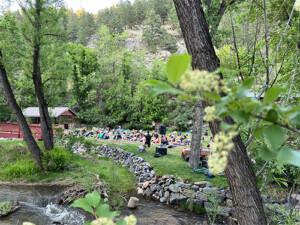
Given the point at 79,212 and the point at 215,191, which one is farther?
the point at 215,191

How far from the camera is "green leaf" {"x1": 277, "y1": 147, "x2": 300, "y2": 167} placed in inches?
15.6

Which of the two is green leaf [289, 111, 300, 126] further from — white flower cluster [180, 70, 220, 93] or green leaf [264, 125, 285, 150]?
white flower cluster [180, 70, 220, 93]

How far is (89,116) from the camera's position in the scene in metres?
20.3

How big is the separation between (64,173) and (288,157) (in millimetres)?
7974

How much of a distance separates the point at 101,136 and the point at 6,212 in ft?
31.4

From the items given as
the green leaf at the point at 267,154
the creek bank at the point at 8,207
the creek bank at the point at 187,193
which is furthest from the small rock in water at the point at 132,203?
the green leaf at the point at 267,154

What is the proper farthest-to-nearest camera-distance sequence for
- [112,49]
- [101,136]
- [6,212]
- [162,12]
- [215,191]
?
1. [162,12]
2. [112,49]
3. [101,136]
4. [215,191]
5. [6,212]

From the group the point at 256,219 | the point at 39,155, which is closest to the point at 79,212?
the point at 39,155

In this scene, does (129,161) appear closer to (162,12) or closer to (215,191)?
(215,191)

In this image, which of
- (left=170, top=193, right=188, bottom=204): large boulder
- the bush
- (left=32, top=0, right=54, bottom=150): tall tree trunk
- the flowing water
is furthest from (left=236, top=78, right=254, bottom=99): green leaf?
(left=32, top=0, right=54, bottom=150): tall tree trunk

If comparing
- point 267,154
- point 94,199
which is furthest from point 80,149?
point 267,154

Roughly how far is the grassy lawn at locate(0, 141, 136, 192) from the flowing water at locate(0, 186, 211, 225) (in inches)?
20.3

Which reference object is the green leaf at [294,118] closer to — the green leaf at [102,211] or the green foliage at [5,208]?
the green leaf at [102,211]

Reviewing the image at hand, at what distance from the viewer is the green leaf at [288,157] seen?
40 cm
